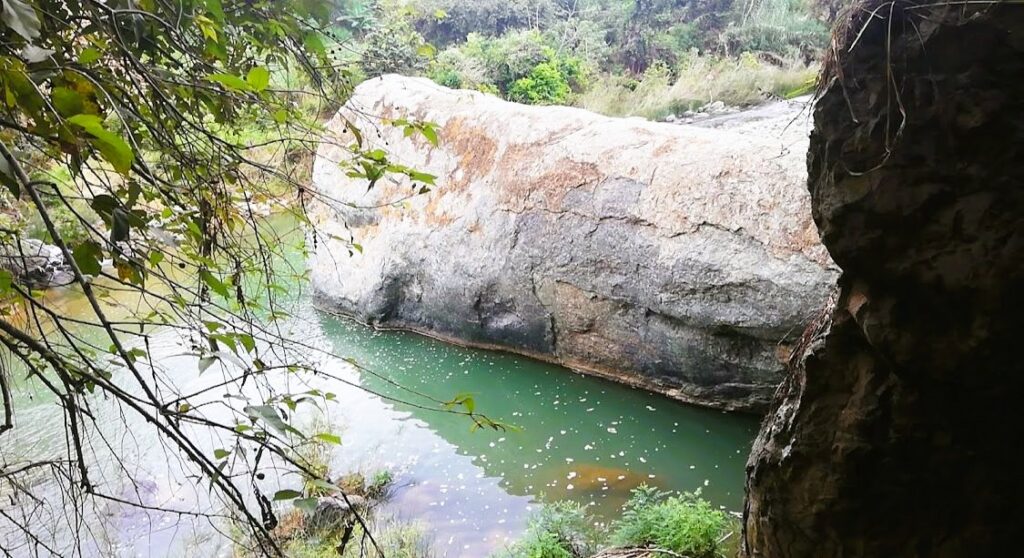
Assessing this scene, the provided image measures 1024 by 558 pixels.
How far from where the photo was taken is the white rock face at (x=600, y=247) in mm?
4582

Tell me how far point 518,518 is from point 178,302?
328 cm

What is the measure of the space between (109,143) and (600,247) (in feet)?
15.8

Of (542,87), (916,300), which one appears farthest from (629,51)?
(916,300)

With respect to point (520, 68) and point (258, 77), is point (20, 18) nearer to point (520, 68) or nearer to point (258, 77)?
point (258, 77)

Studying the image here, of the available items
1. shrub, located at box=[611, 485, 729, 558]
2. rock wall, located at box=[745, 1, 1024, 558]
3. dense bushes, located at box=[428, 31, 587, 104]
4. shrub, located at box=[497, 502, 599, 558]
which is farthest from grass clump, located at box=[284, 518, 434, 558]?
dense bushes, located at box=[428, 31, 587, 104]

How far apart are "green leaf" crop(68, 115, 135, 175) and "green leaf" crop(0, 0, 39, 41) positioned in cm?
10

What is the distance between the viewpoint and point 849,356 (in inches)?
72.4

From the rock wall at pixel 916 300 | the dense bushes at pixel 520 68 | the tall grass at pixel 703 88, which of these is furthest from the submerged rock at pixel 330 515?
the dense bushes at pixel 520 68

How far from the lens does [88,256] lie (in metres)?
0.97

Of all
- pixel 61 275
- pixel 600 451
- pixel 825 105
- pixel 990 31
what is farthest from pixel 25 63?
pixel 61 275

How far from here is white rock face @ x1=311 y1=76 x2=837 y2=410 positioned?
4.58m

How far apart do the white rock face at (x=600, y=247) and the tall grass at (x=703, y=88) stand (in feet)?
20.5

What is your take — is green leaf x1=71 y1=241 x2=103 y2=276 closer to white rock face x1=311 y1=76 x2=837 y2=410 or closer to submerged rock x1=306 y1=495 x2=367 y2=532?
white rock face x1=311 y1=76 x2=837 y2=410

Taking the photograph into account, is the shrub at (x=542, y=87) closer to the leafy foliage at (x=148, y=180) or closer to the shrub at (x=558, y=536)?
the shrub at (x=558, y=536)
